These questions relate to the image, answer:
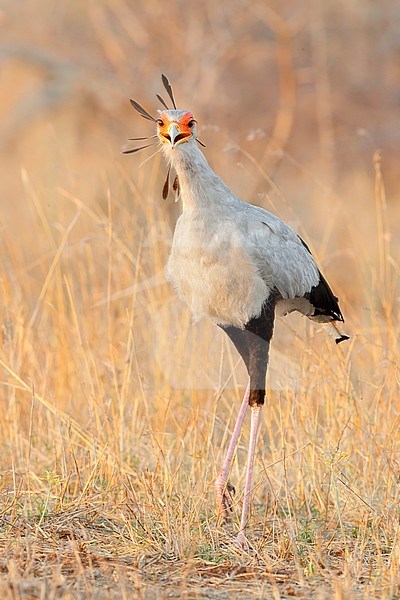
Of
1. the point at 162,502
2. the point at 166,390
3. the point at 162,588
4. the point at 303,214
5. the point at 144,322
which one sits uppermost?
the point at 303,214

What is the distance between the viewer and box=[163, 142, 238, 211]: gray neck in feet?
10.9

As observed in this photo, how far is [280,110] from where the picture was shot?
9797 mm

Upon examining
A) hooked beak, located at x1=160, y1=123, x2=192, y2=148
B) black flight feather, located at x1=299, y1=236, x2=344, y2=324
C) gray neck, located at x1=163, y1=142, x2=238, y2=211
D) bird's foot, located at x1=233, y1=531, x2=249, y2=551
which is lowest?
bird's foot, located at x1=233, y1=531, x2=249, y2=551

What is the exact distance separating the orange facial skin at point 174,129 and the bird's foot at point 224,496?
1.23 meters

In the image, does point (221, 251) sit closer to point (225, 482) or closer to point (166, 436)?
point (225, 482)

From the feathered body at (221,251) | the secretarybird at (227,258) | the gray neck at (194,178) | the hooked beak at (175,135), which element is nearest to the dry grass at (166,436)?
the secretarybird at (227,258)

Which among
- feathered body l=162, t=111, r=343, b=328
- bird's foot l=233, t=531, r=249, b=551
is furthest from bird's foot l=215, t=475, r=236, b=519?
feathered body l=162, t=111, r=343, b=328

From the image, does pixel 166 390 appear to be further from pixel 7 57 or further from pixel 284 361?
pixel 7 57

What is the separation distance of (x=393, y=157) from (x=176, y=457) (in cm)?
707

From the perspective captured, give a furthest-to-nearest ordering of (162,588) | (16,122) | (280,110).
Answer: (16,122), (280,110), (162,588)

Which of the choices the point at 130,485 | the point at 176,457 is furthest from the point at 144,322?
the point at 130,485

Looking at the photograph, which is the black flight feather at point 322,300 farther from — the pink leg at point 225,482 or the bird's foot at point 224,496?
the bird's foot at point 224,496

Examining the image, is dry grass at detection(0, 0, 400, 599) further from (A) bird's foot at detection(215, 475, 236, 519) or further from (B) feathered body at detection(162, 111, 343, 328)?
(B) feathered body at detection(162, 111, 343, 328)

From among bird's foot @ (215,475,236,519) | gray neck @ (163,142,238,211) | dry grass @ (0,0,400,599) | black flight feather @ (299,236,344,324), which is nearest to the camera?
dry grass @ (0,0,400,599)
